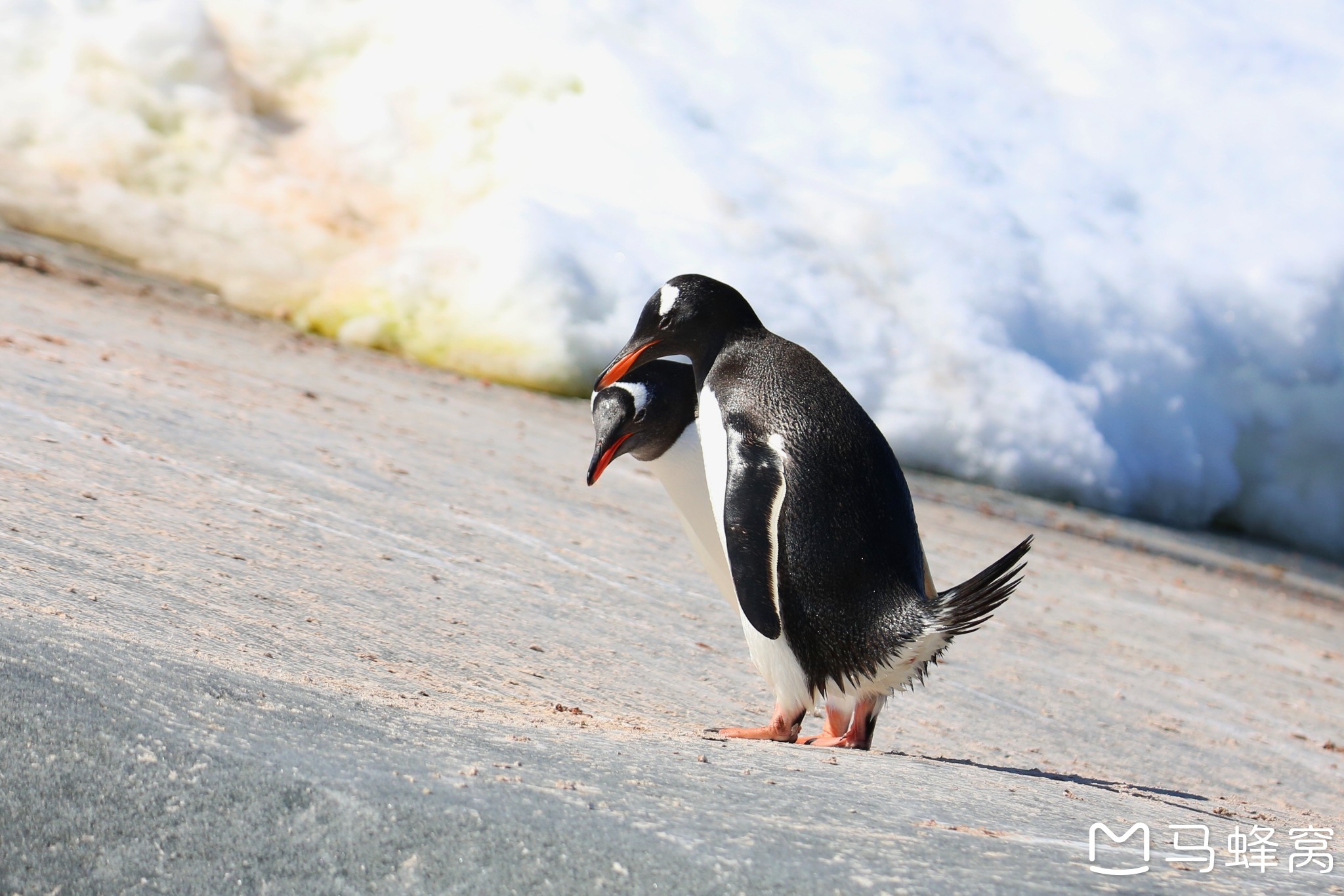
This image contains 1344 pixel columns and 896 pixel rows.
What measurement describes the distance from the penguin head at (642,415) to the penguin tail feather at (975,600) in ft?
2.60

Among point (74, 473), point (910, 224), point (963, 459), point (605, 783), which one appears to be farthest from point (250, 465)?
point (910, 224)

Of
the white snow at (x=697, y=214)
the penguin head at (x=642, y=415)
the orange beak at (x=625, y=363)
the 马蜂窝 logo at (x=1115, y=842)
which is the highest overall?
the 马蜂窝 logo at (x=1115, y=842)

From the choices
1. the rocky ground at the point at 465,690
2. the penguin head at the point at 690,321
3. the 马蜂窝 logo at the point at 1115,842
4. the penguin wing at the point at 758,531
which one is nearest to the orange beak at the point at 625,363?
the penguin head at the point at 690,321

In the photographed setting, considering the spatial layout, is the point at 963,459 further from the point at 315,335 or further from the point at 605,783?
the point at 605,783

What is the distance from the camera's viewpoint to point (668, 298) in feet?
8.51

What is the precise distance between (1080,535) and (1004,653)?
452 cm

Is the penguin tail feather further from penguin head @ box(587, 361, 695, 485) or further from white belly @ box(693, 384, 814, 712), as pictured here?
penguin head @ box(587, 361, 695, 485)

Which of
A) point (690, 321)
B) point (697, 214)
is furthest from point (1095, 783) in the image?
point (697, 214)

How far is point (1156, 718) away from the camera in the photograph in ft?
12.0

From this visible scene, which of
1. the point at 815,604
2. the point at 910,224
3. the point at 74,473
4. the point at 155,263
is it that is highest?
→ the point at 815,604

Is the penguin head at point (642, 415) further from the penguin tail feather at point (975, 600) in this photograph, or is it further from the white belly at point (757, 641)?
the penguin tail feather at point (975, 600)

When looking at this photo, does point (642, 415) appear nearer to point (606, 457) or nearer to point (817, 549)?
point (606, 457)

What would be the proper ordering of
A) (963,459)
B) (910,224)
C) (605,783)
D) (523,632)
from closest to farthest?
(605,783) < (523,632) < (963,459) < (910,224)

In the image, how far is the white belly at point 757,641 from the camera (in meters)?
2.35
